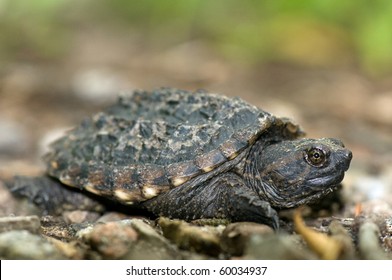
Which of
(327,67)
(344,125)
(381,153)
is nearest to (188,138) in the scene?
(381,153)

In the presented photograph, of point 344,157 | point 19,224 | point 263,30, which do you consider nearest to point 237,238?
point 344,157

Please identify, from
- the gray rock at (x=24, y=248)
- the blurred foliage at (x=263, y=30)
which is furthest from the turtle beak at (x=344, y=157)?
the blurred foliage at (x=263, y=30)

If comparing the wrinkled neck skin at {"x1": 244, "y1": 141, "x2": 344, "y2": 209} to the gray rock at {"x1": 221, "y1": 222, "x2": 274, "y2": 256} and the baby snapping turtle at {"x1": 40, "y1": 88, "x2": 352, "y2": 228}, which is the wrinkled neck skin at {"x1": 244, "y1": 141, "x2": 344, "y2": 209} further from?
the gray rock at {"x1": 221, "y1": 222, "x2": 274, "y2": 256}

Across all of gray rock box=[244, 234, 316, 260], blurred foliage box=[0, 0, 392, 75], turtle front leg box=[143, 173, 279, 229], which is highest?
blurred foliage box=[0, 0, 392, 75]

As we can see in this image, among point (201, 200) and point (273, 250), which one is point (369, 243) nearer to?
point (273, 250)

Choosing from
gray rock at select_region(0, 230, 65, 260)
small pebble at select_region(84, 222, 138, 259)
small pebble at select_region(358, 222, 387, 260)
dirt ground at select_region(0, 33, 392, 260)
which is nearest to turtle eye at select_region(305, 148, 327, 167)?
small pebble at select_region(358, 222, 387, 260)

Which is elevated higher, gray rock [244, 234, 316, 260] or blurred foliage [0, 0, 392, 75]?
blurred foliage [0, 0, 392, 75]

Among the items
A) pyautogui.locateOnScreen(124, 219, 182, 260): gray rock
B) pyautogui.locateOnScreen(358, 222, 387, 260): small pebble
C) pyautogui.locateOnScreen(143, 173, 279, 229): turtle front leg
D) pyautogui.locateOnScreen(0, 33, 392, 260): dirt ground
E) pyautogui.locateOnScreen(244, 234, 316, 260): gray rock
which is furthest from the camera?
pyautogui.locateOnScreen(0, 33, 392, 260): dirt ground
